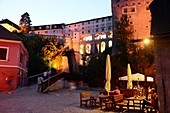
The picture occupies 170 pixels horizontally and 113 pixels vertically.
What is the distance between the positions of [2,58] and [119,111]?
18.3 metres

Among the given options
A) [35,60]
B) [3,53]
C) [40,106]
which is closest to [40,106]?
[40,106]

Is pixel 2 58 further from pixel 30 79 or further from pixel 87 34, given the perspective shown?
pixel 87 34

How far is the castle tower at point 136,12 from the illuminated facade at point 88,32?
16917 mm

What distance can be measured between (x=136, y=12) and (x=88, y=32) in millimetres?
33840

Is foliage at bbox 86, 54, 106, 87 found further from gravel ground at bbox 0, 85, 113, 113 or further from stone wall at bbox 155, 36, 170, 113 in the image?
stone wall at bbox 155, 36, 170, 113

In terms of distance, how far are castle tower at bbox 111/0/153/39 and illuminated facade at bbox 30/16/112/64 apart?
16917mm

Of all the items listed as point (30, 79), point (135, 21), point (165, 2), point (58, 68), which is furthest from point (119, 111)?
point (135, 21)

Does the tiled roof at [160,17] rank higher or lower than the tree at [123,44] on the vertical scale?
lower

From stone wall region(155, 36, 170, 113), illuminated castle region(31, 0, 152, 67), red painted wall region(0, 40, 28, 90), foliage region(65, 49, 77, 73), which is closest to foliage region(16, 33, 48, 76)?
foliage region(65, 49, 77, 73)

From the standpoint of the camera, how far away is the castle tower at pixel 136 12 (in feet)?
195

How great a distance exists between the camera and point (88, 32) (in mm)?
92000

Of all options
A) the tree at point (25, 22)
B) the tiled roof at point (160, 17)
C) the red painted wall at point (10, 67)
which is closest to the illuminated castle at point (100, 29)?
the tree at point (25, 22)

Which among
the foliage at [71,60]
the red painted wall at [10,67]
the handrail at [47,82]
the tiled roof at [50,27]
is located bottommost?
the handrail at [47,82]

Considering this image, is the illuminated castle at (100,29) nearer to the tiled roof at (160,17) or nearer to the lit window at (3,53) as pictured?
the lit window at (3,53)
